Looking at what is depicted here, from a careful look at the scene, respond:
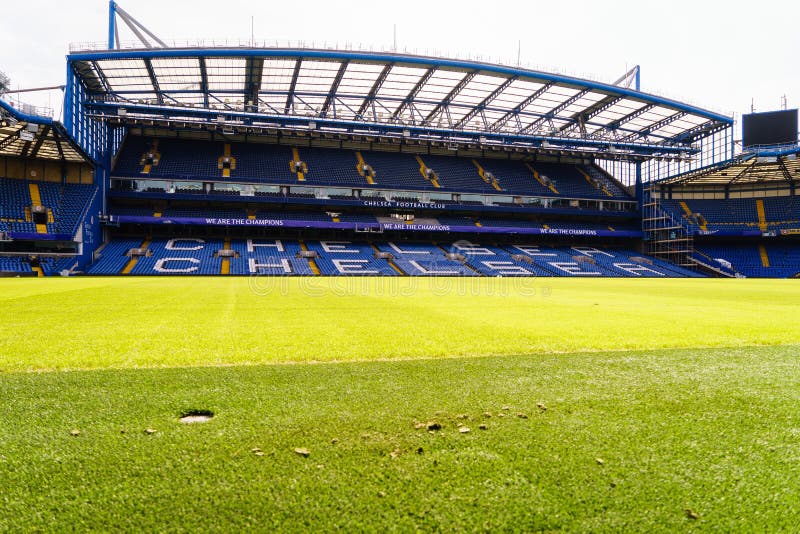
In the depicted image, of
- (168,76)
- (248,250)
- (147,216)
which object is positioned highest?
(168,76)

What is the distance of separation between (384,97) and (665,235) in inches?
1457

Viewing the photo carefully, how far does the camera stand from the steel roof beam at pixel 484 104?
122 feet

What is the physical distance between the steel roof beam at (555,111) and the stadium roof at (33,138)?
4008 cm

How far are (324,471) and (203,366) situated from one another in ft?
9.82

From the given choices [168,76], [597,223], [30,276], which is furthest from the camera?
[597,223]

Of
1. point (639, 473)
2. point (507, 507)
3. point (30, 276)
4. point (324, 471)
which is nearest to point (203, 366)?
point (324, 471)

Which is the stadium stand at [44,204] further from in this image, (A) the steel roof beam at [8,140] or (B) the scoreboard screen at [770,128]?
(B) the scoreboard screen at [770,128]

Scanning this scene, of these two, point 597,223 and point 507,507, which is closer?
point 507,507

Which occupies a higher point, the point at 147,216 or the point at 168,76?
the point at 168,76

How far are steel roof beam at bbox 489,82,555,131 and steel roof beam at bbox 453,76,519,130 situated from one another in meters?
2.19

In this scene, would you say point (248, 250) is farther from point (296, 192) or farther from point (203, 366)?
point (203, 366)

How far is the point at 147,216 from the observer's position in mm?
41000

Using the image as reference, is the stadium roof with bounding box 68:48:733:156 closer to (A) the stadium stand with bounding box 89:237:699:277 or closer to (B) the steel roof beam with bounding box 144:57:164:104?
(B) the steel roof beam with bounding box 144:57:164:104

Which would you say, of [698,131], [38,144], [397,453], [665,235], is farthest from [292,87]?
[665,235]
